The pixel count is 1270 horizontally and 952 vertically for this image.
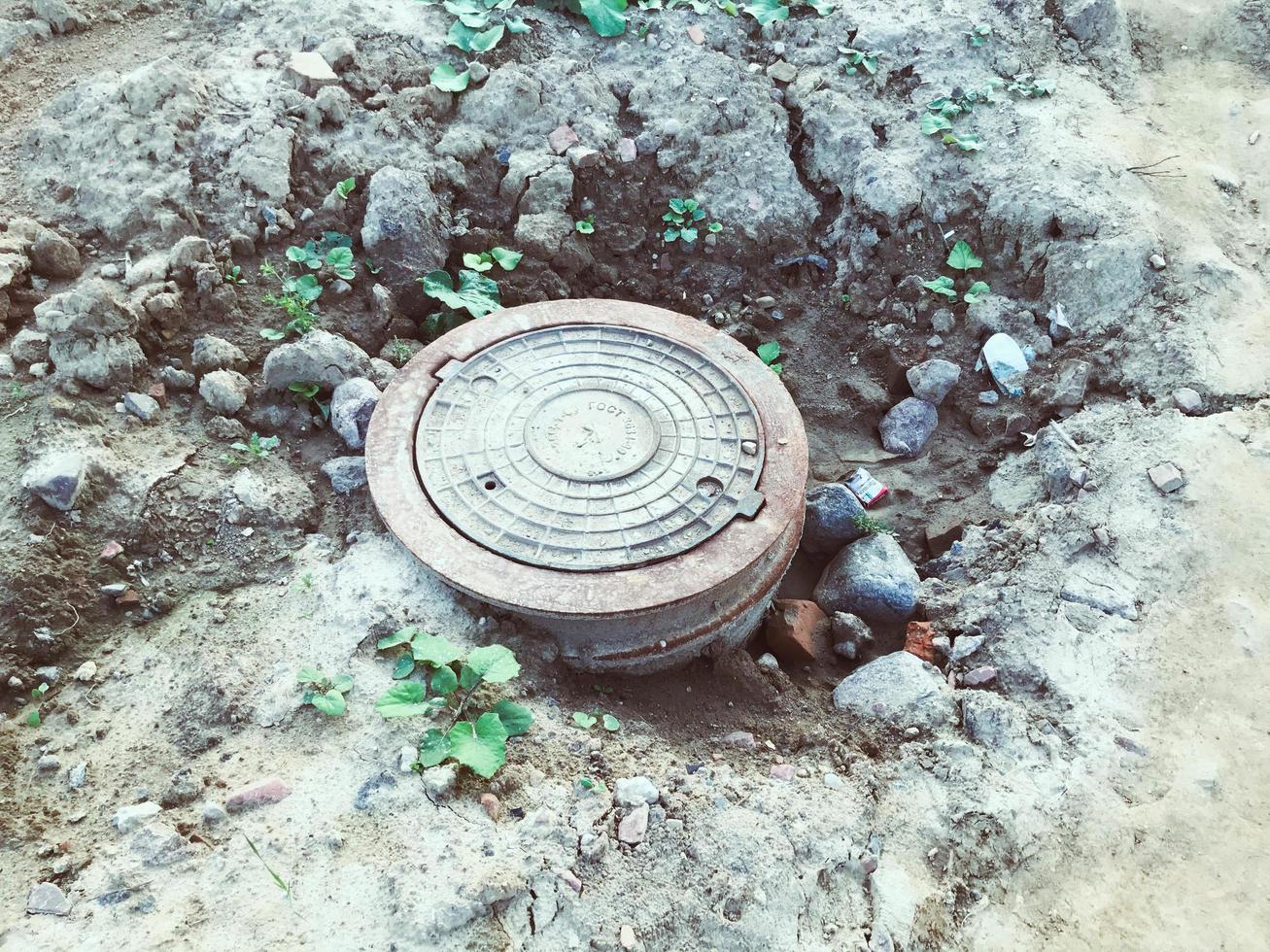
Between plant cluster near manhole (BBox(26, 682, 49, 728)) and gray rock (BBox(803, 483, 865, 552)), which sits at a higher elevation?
plant cluster near manhole (BBox(26, 682, 49, 728))

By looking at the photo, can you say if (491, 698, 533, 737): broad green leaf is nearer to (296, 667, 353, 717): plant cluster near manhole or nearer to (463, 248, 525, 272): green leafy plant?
(296, 667, 353, 717): plant cluster near manhole

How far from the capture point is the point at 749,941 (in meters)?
2.33

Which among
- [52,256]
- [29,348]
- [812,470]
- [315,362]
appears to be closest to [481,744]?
[315,362]

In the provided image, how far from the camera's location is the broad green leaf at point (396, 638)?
9.36ft

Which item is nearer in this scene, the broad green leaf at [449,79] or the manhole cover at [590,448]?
the manhole cover at [590,448]

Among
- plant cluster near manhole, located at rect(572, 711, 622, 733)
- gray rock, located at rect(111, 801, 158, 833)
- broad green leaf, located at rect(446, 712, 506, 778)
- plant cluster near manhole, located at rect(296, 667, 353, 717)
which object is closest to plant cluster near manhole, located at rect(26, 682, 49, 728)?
gray rock, located at rect(111, 801, 158, 833)

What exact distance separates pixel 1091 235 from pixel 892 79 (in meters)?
1.37

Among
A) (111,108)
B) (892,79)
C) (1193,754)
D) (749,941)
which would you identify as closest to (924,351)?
(892,79)

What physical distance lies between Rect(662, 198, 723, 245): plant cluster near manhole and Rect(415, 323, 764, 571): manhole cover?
1011mm

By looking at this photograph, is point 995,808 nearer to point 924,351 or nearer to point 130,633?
point 924,351

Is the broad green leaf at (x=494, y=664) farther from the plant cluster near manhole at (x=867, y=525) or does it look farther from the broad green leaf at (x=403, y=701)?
the plant cluster near manhole at (x=867, y=525)

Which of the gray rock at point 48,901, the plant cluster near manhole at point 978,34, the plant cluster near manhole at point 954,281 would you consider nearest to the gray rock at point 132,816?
the gray rock at point 48,901

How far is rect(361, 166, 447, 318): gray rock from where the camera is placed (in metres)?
3.96

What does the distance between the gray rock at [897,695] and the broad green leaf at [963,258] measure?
2043mm
